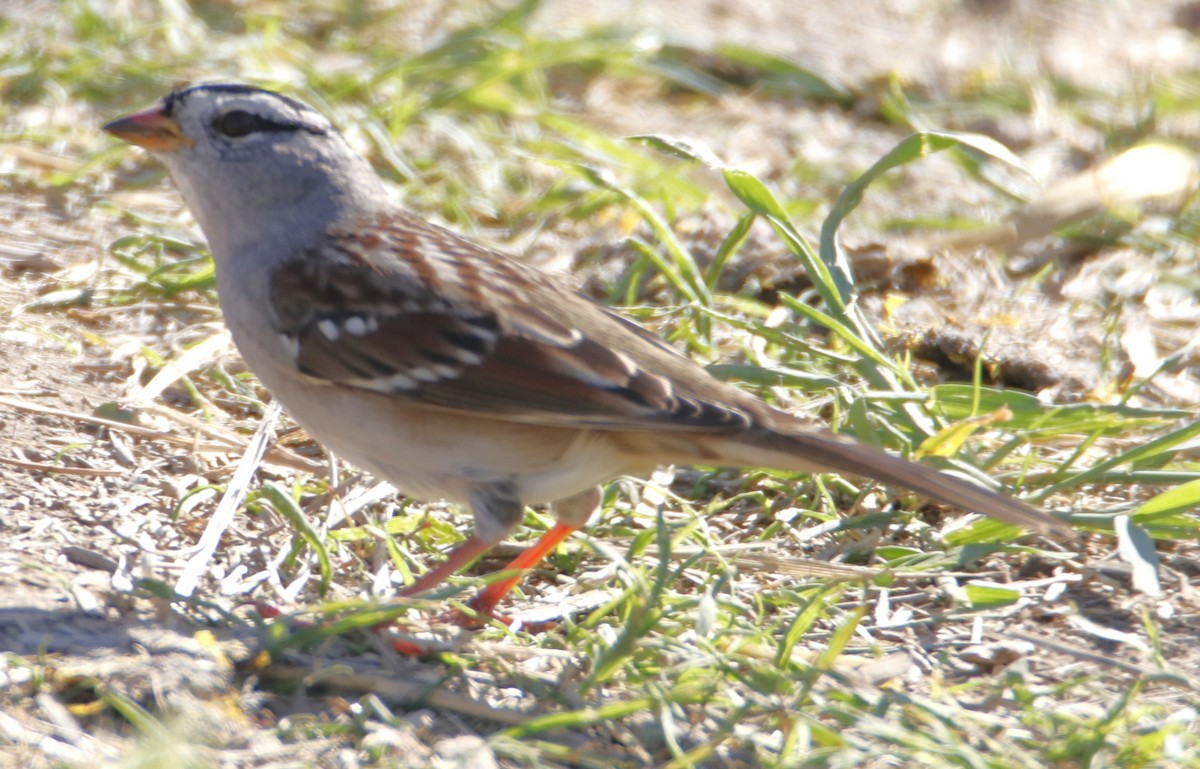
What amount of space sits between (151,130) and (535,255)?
59.9 inches

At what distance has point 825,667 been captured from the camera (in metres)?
2.59

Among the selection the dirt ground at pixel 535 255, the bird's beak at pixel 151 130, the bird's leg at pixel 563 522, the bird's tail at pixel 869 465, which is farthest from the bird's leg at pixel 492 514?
the bird's beak at pixel 151 130

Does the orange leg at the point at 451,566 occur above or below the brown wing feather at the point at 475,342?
below

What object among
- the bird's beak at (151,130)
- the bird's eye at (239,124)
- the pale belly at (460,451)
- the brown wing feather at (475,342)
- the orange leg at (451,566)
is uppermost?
the bird's eye at (239,124)

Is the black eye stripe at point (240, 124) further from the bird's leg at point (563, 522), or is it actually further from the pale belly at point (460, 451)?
the bird's leg at point (563, 522)

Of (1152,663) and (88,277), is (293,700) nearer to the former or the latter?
(1152,663)

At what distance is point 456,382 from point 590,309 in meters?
0.41

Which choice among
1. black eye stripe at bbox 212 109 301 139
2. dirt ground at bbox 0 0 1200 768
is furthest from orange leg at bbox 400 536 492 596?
black eye stripe at bbox 212 109 301 139

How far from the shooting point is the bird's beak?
3.54 m

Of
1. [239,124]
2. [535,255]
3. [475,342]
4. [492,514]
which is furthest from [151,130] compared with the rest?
[535,255]

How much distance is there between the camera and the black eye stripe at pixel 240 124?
11.6 ft

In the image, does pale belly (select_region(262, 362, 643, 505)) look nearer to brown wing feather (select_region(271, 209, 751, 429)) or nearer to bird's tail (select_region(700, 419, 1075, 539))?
brown wing feather (select_region(271, 209, 751, 429))

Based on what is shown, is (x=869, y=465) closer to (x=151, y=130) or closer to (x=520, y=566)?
(x=520, y=566)

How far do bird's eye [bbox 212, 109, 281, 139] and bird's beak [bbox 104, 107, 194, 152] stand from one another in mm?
97
